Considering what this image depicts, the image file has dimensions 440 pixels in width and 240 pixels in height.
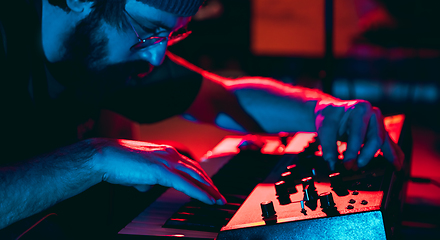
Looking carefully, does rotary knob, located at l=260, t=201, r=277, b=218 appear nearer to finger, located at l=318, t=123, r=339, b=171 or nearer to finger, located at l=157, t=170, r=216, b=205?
finger, located at l=157, t=170, r=216, b=205

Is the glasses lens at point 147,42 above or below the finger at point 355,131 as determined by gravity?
above

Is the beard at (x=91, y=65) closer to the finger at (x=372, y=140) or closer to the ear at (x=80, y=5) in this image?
the ear at (x=80, y=5)

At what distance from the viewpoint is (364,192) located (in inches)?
28.8

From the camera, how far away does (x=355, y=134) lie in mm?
941

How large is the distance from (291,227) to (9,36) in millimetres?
791

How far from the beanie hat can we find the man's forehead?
13 millimetres

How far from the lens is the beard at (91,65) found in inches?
42.7

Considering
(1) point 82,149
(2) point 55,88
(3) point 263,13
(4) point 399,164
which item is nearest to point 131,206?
(1) point 82,149

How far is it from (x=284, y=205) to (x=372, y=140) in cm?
35

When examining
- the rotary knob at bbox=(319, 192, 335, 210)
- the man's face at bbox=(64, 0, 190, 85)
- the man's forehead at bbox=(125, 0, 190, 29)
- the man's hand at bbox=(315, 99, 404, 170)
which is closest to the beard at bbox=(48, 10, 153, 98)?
the man's face at bbox=(64, 0, 190, 85)

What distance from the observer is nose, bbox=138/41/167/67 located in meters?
1.11

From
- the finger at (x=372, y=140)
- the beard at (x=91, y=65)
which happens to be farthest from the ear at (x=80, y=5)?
the finger at (x=372, y=140)

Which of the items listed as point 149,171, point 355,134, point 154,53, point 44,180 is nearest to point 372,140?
point 355,134

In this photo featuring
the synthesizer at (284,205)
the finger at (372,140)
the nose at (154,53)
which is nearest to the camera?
the synthesizer at (284,205)
